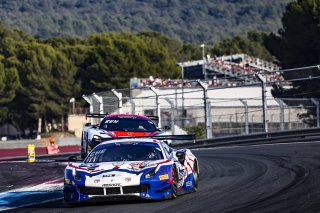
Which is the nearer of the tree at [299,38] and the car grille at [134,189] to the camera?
the car grille at [134,189]

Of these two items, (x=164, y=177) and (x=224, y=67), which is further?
(x=224, y=67)

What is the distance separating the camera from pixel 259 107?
31.3 meters

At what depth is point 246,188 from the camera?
48.0 ft

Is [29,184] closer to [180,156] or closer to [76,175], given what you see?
[180,156]

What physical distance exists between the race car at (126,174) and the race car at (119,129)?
321 inches

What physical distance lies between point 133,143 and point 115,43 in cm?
7048

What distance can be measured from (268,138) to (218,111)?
5.52 m

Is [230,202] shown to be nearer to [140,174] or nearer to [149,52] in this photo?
[140,174]

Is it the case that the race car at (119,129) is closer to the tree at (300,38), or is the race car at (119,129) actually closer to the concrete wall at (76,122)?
the tree at (300,38)

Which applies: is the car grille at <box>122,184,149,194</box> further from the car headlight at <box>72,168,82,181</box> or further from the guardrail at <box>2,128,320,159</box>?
the guardrail at <box>2,128,320,159</box>

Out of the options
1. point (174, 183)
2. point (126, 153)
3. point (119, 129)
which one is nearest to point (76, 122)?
point (119, 129)

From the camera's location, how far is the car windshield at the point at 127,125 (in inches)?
922

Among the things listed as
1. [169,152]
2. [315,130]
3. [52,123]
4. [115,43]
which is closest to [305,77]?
[315,130]

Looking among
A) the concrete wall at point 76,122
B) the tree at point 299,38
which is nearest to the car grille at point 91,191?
the tree at point 299,38
